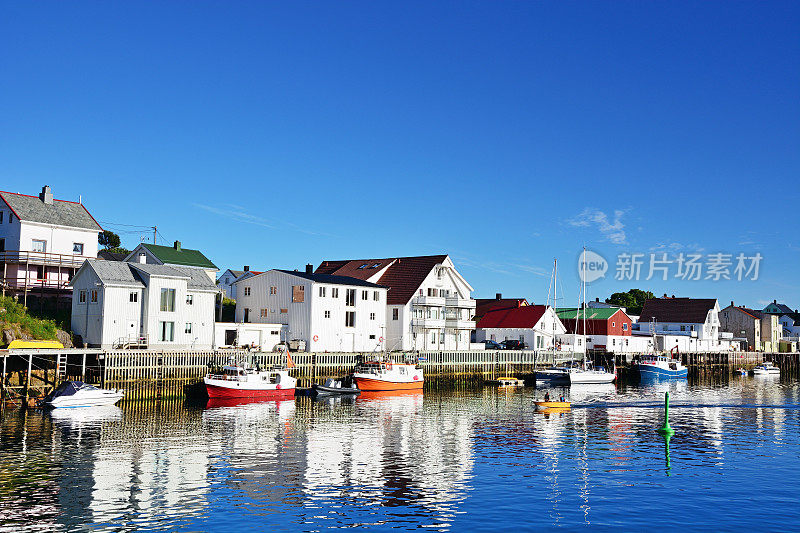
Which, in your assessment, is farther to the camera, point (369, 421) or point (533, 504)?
point (369, 421)

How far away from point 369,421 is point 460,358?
133ft

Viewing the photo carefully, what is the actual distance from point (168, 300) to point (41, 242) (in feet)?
57.0

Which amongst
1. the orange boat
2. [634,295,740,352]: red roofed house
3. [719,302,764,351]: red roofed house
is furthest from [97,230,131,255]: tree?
[719,302,764,351]: red roofed house

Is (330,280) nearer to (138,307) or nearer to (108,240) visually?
(138,307)

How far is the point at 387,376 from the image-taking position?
7400cm

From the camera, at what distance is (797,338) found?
195 m

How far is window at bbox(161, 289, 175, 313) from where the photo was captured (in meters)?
70.7

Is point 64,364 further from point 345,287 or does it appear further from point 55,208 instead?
point 345,287

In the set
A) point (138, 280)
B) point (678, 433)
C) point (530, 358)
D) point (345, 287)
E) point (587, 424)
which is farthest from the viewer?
point (530, 358)

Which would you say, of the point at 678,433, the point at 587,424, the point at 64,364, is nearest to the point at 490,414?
the point at 587,424

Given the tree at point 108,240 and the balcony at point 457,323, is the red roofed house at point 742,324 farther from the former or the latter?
the tree at point 108,240

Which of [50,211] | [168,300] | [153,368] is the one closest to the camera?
[153,368]

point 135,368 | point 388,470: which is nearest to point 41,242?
point 135,368

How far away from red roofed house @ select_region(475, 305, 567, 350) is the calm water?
174 feet
